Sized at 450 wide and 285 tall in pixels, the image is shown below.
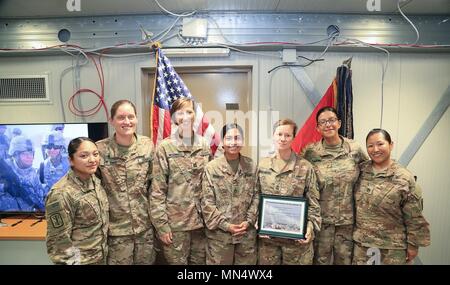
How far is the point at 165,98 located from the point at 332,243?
1.83 m

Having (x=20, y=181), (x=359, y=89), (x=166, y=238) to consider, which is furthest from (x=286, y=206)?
(x=20, y=181)

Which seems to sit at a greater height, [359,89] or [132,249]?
[359,89]

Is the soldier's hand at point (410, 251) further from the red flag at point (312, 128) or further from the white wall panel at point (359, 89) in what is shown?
the white wall panel at point (359, 89)

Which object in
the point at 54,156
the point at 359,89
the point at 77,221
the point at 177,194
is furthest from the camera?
the point at 359,89

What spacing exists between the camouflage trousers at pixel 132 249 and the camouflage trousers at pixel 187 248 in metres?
0.11

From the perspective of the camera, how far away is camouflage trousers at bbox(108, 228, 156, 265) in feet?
5.62

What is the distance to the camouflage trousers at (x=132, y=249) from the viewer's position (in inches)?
67.4

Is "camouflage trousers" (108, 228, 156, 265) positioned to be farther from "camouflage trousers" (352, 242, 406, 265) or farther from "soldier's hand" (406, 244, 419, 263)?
"soldier's hand" (406, 244, 419, 263)

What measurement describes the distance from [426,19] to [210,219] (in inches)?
113

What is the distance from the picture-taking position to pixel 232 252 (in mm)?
Result: 1774

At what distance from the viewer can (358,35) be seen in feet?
8.30

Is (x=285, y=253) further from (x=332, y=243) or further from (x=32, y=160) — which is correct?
(x=32, y=160)

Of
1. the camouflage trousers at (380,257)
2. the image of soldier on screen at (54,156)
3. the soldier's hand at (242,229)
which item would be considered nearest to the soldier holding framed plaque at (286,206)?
the soldier's hand at (242,229)

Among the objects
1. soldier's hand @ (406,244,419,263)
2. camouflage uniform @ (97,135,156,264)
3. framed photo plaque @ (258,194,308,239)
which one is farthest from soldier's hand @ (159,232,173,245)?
soldier's hand @ (406,244,419,263)
